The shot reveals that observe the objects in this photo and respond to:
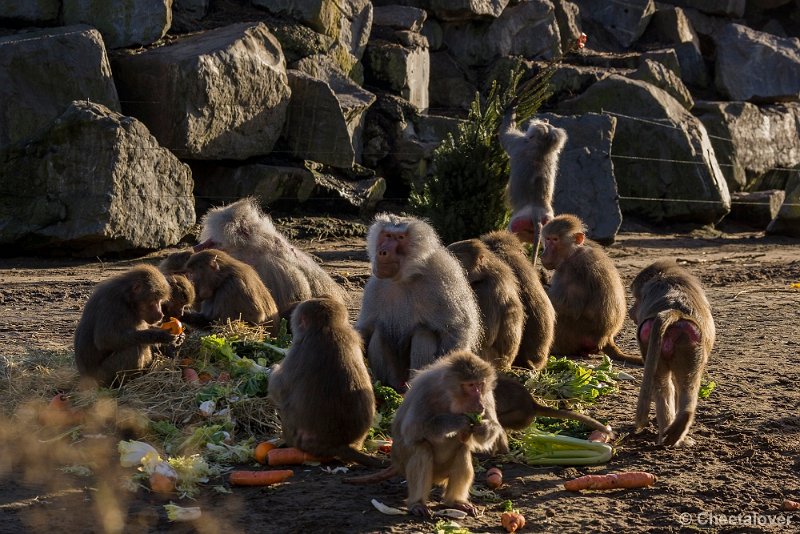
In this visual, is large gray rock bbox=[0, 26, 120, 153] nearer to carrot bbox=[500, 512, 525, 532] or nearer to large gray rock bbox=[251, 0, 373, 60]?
large gray rock bbox=[251, 0, 373, 60]

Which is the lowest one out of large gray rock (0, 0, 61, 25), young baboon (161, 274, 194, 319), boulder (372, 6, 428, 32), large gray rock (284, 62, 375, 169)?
young baboon (161, 274, 194, 319)

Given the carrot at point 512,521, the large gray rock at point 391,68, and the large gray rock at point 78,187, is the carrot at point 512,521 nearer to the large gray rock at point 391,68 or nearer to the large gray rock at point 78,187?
the large gray rock at point 78,187

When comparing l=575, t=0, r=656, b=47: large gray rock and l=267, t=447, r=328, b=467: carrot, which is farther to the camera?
l=575, t=0, r=656, b=47: large gray rock

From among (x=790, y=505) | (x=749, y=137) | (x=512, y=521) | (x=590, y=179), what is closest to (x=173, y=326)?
(x=512, y=521)

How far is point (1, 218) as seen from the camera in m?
12.0

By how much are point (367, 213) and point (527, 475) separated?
32.3ft

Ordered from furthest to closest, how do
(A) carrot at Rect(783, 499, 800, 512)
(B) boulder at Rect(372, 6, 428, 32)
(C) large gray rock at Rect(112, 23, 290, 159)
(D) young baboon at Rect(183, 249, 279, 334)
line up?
(B) boulder at Rect(372, 6, 428, 32), (C) large gray rock at Rect(112, 23, 290, 159), (D) young baboon at Rect(183, 249, 279, 334), (A) carrot at Rect(783, 499, 800, 512)

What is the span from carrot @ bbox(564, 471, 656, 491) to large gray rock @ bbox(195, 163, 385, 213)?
8.93 metres

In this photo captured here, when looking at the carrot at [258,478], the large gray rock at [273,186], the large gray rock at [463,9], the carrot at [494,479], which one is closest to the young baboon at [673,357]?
the carrot at [494,479]

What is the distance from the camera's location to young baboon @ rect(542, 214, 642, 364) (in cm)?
862

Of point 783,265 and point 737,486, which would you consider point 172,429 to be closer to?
point 737,486

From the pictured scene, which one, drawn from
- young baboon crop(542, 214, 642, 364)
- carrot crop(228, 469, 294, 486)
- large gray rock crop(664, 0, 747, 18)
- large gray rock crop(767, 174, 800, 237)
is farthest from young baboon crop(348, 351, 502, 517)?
large gray rock crop(664, 0, 747, 18)

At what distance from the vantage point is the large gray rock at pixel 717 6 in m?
24.7

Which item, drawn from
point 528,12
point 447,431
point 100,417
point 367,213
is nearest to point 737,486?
point 447,431
